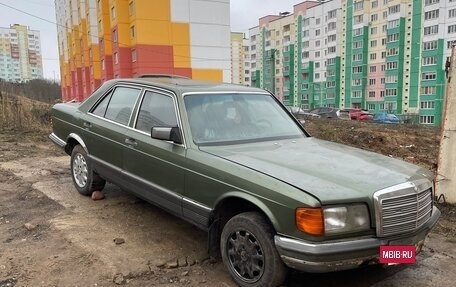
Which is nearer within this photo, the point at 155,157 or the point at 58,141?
the point at 155,157

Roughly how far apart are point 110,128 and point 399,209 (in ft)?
11.0

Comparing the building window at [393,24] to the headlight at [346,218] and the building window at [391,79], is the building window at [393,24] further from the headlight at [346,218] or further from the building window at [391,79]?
the headlight at [346,218]

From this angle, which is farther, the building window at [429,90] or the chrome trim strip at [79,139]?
the building window at [429,90]

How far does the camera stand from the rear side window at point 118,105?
4.78 meters

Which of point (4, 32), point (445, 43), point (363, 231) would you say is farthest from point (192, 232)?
point (4, 32)

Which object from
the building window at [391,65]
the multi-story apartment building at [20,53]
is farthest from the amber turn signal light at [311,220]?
the multi-story apartment building at [20,53]

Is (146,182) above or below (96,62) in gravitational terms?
below

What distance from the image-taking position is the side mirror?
3789 mm

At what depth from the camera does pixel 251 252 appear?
319cm

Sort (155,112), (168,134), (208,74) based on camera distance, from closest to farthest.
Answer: (168,134), (155,112), (208,74)

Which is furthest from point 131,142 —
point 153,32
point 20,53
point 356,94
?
point 20,53

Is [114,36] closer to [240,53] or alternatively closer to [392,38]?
[392,38]

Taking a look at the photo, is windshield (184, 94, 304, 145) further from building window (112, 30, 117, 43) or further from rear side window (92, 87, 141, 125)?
building window (112, 30, 117, 43)

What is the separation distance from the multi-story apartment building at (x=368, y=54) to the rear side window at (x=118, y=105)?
4550 centimetres
